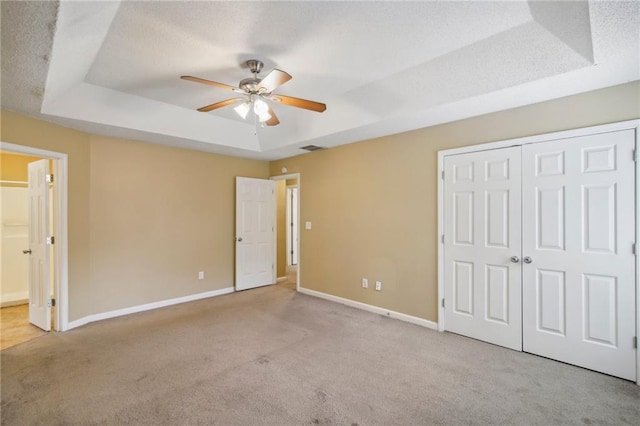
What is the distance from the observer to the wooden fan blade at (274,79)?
7.04 ft

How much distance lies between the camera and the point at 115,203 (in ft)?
13.3

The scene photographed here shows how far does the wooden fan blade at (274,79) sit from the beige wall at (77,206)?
2708 millimetres

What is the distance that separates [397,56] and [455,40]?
1.52ft

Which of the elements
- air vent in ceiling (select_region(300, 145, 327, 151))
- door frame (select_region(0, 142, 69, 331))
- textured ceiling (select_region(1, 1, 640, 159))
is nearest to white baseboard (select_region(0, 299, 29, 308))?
door frame (select_region(0, 142, 69, 331))

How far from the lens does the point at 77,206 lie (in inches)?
145

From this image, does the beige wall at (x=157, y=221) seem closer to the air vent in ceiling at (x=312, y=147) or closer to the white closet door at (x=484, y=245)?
the air vent in ceiling at (x=312, y=147)

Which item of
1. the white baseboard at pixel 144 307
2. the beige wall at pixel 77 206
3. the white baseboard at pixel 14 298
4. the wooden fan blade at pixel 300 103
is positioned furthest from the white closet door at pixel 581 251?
the white baseboard at pixel 14 298

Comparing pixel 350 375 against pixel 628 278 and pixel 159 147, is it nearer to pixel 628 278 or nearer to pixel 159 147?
pixel 628 278

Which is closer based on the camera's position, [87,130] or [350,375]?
[350,375]

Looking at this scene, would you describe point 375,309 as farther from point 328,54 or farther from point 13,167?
point 13,167

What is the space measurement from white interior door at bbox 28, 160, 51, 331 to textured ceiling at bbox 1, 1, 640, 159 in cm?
84

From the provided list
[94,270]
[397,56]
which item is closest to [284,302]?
[94,270]

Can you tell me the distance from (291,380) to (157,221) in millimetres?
3227

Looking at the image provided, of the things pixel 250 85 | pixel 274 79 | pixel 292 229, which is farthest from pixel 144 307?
pixel 292 229
